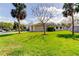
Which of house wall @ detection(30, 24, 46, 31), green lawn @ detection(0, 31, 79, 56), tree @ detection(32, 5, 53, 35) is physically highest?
tree @ detection(32, 5, 53, 35)

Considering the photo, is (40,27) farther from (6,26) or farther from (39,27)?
(6,26)

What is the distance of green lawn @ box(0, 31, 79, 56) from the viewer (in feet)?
9.75

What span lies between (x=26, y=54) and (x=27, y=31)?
31 cm

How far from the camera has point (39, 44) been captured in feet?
9.88

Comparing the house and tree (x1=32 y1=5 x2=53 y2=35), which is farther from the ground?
tree (x1=32 y1=5 x2=53 y2=35)

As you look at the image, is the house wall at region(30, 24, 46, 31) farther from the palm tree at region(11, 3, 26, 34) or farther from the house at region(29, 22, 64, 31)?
the palm tree at region(11, 3, 26, 34)

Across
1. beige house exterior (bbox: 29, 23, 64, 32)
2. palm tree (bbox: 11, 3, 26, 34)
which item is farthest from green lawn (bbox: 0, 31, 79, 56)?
palm tree (bbox: 11, 3, 26, 34)

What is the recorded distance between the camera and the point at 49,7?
3027mm

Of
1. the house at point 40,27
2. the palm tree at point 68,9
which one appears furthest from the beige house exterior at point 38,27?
the palm tree at point 68,9

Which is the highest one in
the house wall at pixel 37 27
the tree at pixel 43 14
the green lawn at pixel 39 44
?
the tree at pixel 43 14

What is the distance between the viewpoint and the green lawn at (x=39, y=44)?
9.75ft

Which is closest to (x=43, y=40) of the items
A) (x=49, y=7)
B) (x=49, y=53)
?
(x=49, y=53)

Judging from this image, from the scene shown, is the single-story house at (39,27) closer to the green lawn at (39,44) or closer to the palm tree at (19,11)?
the green lawn at (39,44)

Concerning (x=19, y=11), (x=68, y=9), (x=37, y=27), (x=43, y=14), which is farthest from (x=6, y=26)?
(x=68, y=9)
